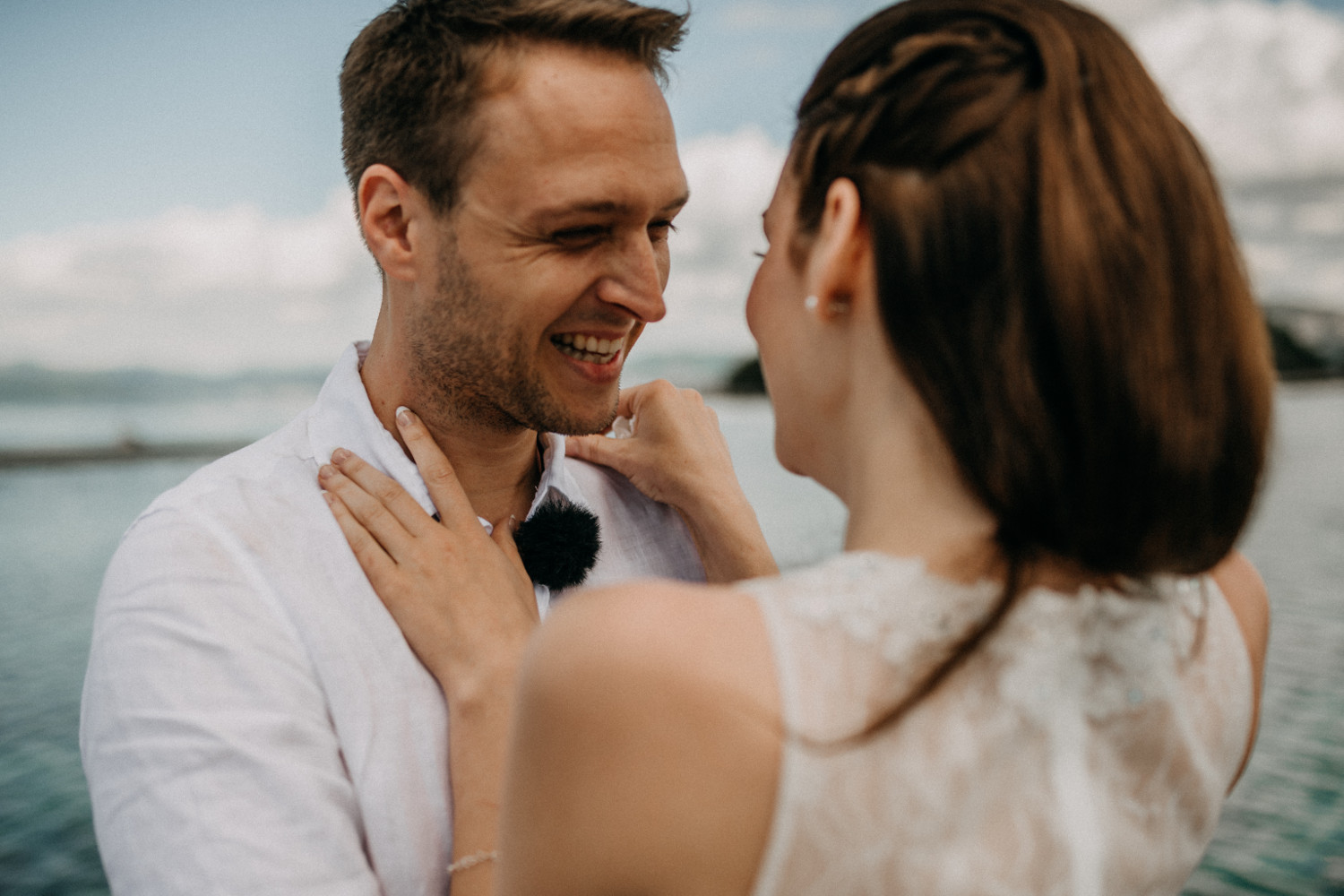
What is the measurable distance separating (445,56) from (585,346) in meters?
0.76

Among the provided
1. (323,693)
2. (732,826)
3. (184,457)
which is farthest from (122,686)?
(184,457)

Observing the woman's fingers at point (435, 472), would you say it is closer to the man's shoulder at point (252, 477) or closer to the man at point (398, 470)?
the man at point (398, 470)

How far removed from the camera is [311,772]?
5.39 feet

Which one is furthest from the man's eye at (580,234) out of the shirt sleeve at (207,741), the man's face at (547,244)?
the shirt sleeve at (207,741)

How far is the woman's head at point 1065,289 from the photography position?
1.04 m

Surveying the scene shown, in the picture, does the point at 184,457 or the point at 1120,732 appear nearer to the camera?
the point at 1120,732

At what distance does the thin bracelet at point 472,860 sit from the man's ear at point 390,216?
1.32 meters

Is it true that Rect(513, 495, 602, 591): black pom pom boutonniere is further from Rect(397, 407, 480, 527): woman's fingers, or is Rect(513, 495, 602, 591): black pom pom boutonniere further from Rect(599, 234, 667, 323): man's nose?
Rect(599, 234, 667, 323): man's nose

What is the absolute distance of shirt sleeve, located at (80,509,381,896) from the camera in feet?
5.02

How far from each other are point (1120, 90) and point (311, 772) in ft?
5.37

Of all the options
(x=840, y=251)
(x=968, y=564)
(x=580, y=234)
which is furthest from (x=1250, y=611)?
(x=580, y=234)

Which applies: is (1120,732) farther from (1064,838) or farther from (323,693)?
(323,693)

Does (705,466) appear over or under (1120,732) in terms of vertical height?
under

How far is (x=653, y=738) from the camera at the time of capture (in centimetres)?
101
